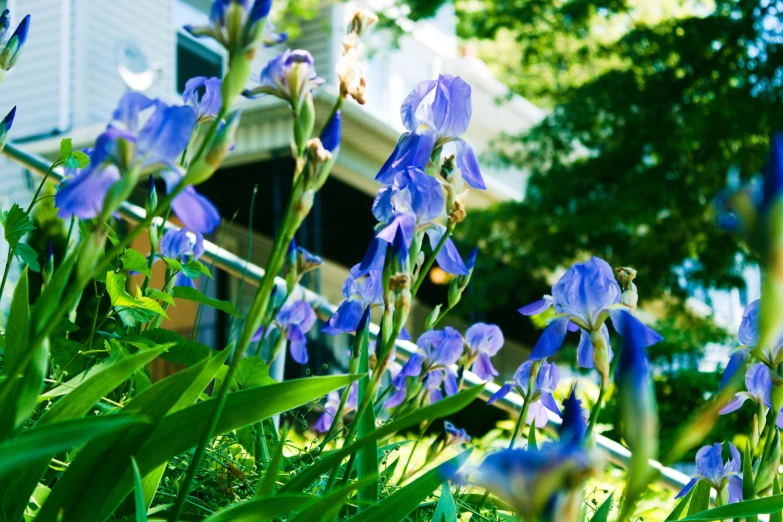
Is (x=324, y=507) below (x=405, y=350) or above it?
below

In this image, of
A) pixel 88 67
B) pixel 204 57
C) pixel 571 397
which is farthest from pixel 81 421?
pixel 204 57

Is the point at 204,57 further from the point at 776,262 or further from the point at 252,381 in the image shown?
the point at 776,262

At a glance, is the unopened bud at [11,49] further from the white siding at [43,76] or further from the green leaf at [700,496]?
the white siding at [43,76]

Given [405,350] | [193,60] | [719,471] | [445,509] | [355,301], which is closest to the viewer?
[445,509]

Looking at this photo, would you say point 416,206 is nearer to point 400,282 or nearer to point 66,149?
point 400,282

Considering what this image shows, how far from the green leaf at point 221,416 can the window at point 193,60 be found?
9011 millimetres

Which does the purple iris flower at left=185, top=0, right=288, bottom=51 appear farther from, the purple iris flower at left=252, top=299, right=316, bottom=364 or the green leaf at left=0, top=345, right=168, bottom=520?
the purple iris flower at left=252, top=299, right=316, bottom=364

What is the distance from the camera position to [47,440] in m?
0.68

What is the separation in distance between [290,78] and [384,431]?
1.08 ft

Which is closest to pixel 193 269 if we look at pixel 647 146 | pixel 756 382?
pixel 756 382

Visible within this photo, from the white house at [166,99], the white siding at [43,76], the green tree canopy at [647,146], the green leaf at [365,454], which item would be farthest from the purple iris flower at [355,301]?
the green tree canopy at [647,146]

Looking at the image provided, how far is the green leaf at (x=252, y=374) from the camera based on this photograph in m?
1.33

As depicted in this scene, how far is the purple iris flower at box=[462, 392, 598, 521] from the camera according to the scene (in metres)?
0.62

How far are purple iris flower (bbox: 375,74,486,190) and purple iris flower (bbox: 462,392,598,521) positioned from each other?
0.55m
